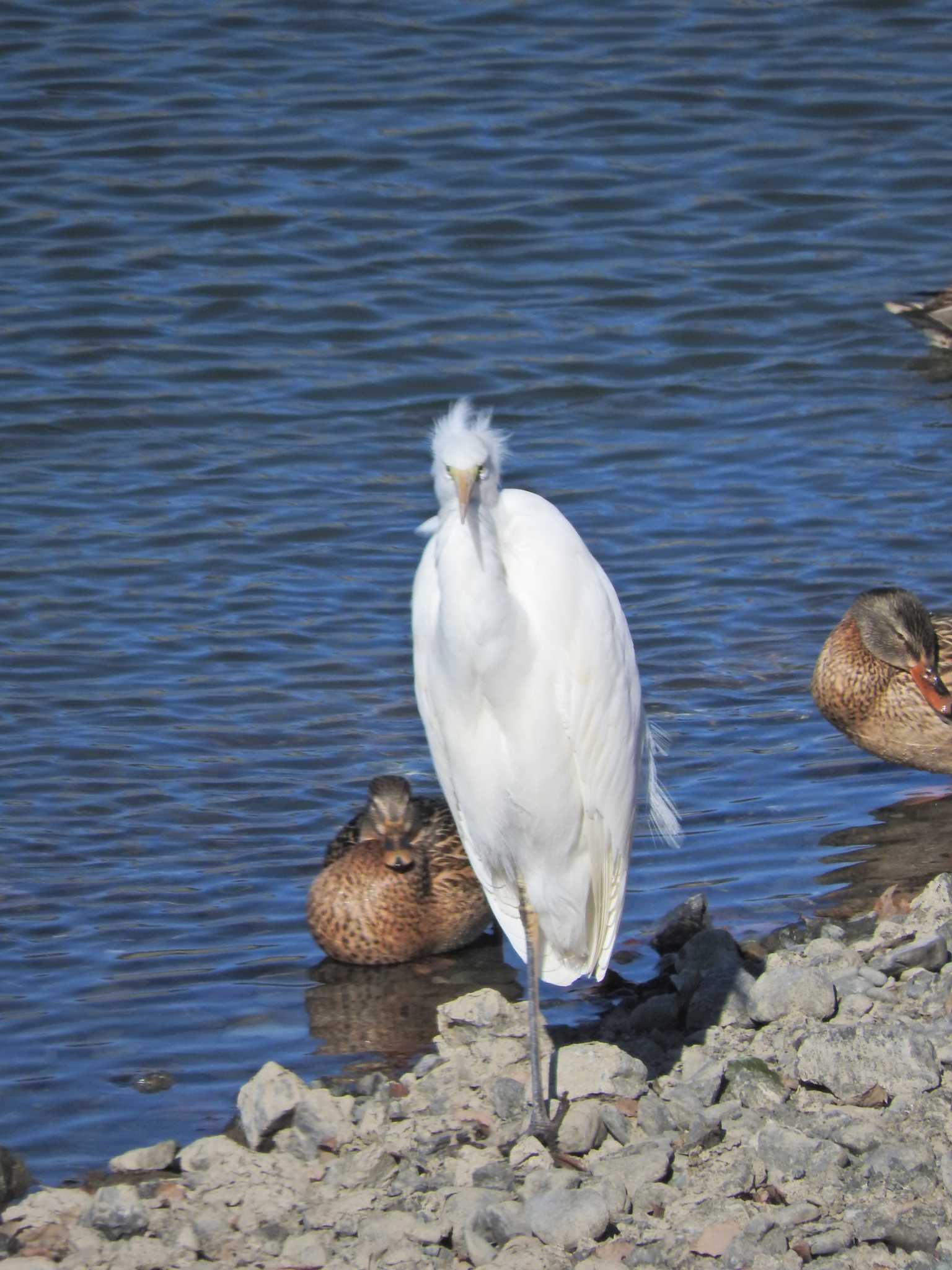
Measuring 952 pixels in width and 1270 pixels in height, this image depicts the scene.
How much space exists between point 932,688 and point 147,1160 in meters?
3.96

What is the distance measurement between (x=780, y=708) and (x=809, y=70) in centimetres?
979

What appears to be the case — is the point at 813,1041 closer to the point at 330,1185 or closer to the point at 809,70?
the point at 330,1185

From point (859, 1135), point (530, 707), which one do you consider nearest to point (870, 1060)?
point (859, 1135)

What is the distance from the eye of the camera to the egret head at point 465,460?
4594mm

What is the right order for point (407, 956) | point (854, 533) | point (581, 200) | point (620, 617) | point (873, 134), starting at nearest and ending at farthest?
point (620, 617) → point (407, 956) → point (854, 533) → point (581, 200) → point (873, 134)

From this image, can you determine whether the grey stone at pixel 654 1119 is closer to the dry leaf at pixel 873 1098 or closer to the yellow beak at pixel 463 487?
the dry leaf at pixel 873 1098

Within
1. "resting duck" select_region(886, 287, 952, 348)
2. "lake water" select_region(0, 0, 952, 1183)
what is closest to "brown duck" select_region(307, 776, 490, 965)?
"lake water" select_region(0, 0, 952, 1183)

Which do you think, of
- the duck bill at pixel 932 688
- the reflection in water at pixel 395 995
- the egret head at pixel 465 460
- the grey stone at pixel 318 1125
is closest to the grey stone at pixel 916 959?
the reflection in water at pixel 395 995

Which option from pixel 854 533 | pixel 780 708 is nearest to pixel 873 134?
pixel 854 533

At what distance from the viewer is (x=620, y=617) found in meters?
5.26

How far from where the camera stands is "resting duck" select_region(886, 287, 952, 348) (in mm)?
12852

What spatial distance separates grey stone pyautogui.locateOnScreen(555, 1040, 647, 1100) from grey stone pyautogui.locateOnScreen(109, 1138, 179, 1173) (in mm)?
982

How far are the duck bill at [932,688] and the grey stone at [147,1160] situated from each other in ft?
12.5

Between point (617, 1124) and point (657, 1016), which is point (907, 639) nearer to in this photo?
point (657, 1016)
